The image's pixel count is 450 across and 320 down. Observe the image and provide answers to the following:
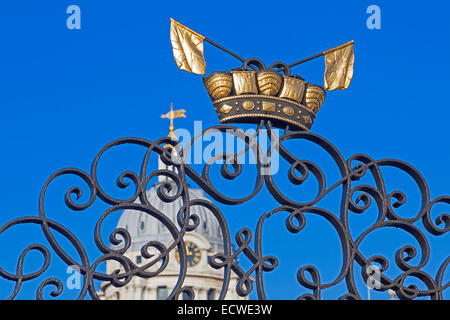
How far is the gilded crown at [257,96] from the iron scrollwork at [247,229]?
0.10m

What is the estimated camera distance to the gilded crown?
7203mm

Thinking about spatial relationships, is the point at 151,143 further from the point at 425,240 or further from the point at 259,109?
the point at 425,240

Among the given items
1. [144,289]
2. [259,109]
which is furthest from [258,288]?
[144,289]

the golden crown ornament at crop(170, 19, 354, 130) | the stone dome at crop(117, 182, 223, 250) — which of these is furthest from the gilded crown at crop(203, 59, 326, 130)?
the stone dome at crop(117, 182, 223, 250)

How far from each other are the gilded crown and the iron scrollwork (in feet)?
0.32

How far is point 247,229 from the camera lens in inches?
270

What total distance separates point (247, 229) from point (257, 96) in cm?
97

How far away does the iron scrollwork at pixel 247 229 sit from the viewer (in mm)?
6504

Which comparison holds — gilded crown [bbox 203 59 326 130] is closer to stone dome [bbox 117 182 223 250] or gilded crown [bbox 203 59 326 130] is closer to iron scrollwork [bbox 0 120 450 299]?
iron scrollwork [bbox 0 120 450 299]

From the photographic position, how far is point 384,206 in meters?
7.27

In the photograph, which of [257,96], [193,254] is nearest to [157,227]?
[193,254]
